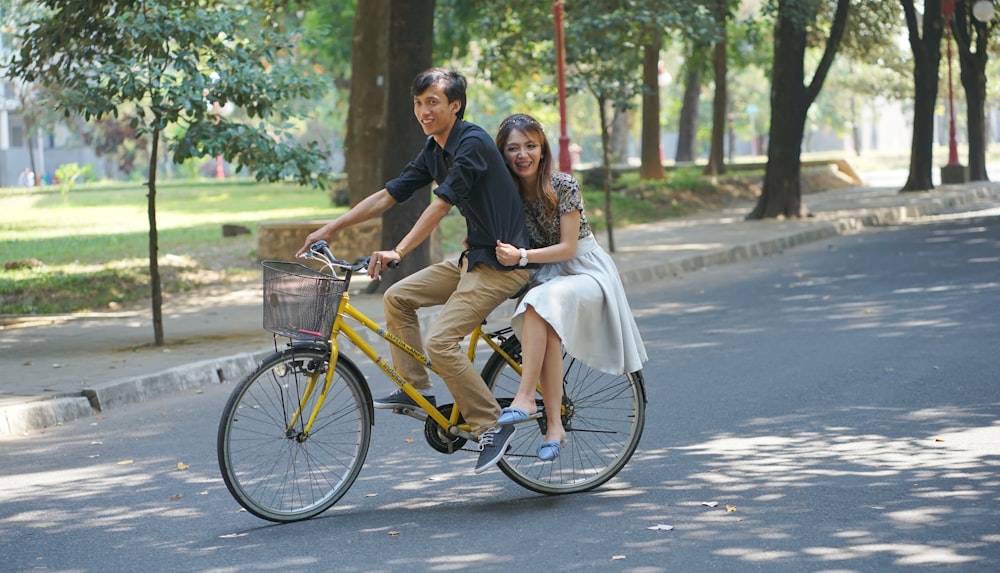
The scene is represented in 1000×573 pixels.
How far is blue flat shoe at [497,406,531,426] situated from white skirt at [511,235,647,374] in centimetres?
34

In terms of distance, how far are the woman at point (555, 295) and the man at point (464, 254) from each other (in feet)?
0.41

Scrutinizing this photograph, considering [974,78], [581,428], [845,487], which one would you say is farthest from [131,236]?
[974,78]

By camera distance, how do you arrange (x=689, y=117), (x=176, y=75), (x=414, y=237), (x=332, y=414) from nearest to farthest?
(x=414, y=237) → (x=332, y=414) → (x=176, y=75) → (x=689, y=117)

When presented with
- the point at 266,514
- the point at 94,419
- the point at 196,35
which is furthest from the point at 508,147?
the point at 196,35

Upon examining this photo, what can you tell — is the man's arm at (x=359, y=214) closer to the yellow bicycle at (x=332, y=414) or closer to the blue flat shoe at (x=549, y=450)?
the yellow bicycle at (x=332, y=414)

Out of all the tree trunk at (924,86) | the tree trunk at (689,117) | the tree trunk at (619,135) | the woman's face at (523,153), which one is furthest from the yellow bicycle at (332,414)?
the tree trunk at (619,135)

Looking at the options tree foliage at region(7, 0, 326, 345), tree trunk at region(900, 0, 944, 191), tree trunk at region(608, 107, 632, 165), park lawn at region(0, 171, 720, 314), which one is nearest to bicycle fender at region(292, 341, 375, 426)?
tree foliage at region(7, 0, 326, 345)

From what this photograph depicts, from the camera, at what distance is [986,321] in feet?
37.6

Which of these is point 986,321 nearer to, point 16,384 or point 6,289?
point 16,384

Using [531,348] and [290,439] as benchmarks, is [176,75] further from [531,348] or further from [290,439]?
[531,348]

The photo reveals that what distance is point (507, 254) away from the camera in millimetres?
5887

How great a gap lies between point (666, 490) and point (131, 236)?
60.2 feet

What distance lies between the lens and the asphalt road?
5.30 metres

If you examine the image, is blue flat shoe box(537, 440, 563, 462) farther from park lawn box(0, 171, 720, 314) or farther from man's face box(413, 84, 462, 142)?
park lawn box(0, 171, 720, 314)
